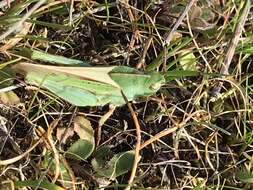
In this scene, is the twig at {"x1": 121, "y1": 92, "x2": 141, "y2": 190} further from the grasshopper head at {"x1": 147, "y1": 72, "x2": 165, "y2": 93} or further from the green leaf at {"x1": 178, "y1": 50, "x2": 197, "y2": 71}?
the green leaf at {"x1": 178, "y1": 50, "x2": 197, "y2": 71}

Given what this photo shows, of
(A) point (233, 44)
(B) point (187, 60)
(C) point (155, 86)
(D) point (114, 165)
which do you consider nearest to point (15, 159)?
(D) point (114, 165)

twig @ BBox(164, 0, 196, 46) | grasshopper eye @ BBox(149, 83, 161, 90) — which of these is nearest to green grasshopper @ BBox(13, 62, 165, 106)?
grasshopper eye @ BBox(149, 83, 161, 90)

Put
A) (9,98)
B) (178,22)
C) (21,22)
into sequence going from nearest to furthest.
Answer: (21,22) → (9,98) → (178,22)

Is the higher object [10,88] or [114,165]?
[10,88]

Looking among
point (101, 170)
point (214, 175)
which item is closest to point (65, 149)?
point (101, 170)

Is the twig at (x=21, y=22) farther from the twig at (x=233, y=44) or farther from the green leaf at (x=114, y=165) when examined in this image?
the twig at (x=233, y=44)

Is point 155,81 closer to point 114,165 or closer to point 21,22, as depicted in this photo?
point 114,165
